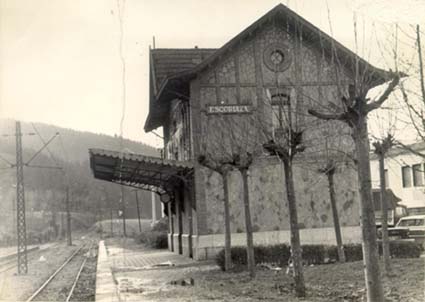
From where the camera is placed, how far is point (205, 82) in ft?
70.1

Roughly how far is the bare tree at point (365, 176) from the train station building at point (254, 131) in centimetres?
1195

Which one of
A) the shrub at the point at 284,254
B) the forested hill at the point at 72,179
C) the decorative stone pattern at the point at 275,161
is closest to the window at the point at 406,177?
the decorative stone pattern at the point at 275,161

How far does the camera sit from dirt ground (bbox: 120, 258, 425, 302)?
10.5 meters

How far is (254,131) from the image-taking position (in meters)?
20.5

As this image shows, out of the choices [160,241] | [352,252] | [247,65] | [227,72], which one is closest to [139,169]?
[227,72]

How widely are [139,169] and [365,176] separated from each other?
16035mm

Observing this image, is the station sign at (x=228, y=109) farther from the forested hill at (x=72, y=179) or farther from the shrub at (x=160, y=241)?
the forested hill at (x=72, y=179)

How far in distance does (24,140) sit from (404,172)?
88314 mm

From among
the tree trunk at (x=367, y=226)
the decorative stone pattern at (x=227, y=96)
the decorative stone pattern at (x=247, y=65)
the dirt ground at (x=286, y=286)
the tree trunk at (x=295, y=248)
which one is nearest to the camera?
the tree trunk at (x=367, y=226)

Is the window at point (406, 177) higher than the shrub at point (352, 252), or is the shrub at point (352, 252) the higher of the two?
the window at point (406, 177)

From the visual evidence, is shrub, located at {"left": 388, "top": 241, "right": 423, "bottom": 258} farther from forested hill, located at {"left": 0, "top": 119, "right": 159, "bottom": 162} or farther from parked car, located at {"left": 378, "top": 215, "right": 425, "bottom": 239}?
forested hill, located at {"left": 0, "top": 119, "right": 159, "bottom": 162}

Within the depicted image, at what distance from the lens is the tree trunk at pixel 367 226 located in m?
7.66

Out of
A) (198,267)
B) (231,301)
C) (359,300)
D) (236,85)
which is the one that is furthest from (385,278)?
(236,85)

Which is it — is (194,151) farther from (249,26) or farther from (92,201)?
(92,201)
